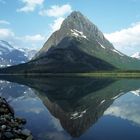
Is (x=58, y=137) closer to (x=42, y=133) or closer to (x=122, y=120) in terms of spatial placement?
(x=42, y=133)

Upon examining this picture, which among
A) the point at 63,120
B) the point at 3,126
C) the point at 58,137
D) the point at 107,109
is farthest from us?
the point at 107,109

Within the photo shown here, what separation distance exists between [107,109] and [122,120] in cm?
1109

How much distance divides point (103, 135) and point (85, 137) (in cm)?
211

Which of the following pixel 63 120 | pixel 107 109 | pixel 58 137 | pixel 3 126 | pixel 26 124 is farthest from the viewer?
pixel 107 109

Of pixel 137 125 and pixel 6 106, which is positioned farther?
pixel 6 106

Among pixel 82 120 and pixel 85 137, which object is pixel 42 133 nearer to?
pixel 85 137

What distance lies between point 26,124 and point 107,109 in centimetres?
1995

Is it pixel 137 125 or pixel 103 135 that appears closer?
pixel 103 135

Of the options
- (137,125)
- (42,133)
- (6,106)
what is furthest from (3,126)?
(137,125)

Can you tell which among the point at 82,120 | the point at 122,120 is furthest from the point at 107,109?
the point at 82,120

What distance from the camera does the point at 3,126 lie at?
30.6m

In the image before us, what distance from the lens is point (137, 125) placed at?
1619 inches

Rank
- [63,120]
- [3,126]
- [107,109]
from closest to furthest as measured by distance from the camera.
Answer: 1. [3,126]
2. [63,120]
3. [107,109]

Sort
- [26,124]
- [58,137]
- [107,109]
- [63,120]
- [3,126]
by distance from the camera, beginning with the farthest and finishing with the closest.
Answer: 1. [107,109]
2. [63,120]
3. [26,124]
4. [58,137]
5. [3,126]
